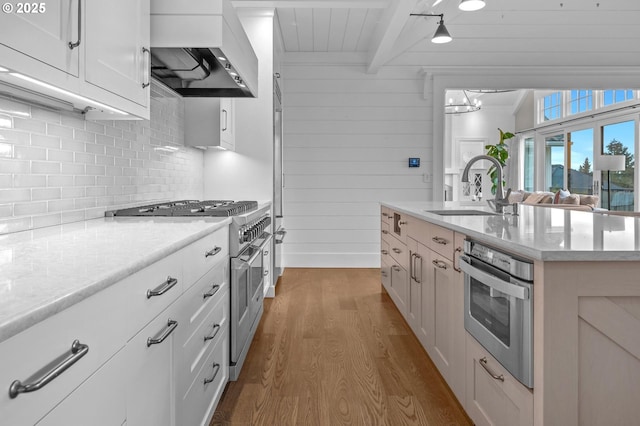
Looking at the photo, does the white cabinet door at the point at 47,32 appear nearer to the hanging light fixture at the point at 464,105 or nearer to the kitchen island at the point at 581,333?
the kitchen island at the point at 581,333

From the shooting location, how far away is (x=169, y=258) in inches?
52.0

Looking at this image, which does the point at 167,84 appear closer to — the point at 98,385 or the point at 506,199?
the point at 506,199

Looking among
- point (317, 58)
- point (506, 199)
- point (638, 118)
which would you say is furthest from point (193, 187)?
point (638, 118)

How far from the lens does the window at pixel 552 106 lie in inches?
362

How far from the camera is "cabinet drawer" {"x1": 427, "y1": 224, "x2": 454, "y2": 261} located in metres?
2.11

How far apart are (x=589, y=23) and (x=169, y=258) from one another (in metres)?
5.37

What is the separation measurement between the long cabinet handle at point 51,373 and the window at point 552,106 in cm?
1016

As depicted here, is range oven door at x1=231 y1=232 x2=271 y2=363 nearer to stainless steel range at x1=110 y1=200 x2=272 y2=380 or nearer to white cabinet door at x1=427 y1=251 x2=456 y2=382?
stainless steel range at x1=110 y1=200 x2=272 y2=380

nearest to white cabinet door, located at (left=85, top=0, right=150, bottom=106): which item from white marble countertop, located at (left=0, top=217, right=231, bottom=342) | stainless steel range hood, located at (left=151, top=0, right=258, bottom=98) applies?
stainless steel range hood, located at (left=151, top=0, right=258, bottom=98)

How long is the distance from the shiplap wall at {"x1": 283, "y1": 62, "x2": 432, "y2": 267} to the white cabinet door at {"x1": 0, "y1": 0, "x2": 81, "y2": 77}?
4476 mm

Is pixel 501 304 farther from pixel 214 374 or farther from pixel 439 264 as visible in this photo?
pixel 214 374

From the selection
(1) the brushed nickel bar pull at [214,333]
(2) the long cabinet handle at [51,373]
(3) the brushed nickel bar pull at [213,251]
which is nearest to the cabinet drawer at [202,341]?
(1) the brushed nickel bar pull at [214,333]

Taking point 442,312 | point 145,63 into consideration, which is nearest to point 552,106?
point 442,312

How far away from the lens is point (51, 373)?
68cm
